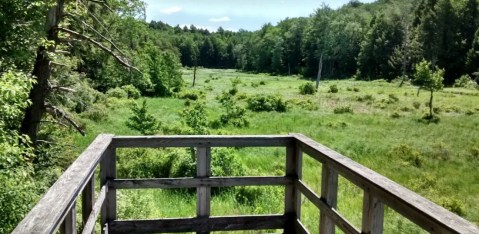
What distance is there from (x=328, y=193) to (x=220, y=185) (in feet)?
3.76

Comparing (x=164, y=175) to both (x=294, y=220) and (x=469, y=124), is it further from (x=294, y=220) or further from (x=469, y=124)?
(x=469, y=124)

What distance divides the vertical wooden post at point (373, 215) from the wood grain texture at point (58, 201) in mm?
1813

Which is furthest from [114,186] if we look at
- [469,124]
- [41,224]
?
[469,124]

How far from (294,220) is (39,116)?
958 cm

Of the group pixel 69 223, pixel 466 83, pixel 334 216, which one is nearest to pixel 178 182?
pixel 334 216

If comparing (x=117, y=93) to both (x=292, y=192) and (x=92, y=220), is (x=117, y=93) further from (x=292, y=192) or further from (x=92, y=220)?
(x=92, y=220)

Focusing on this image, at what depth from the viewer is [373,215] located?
2.71 meters

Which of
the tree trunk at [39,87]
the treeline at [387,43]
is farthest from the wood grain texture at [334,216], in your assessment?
the treeline at [387,43]

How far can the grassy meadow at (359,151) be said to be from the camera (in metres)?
8.76

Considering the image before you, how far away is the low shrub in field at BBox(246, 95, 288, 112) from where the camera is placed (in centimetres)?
3077

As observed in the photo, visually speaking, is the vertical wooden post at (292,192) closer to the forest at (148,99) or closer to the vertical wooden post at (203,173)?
the vertical wooden post at (203,173)

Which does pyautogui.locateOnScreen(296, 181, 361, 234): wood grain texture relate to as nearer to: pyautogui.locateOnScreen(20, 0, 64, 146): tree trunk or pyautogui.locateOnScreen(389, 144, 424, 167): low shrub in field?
pyautogui.locateOnScreen(20, 0, 64, 146): tree trunk

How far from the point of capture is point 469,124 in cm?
2400

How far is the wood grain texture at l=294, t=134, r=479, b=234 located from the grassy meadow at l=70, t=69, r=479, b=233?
4.42 meters
